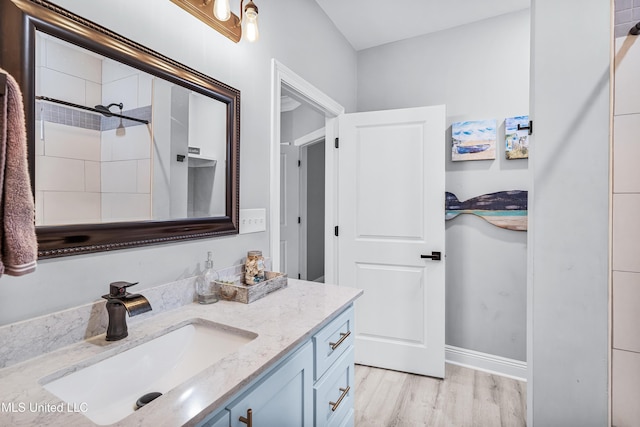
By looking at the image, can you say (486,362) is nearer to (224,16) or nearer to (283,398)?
(283,398)

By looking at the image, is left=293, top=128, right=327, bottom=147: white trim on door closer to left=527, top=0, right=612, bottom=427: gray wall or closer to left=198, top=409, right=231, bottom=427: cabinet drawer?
left=527, top=0, right=612, bottom=427: gray wall

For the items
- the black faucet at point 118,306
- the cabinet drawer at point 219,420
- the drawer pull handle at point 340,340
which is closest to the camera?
the cabinet drawer at point 219,420

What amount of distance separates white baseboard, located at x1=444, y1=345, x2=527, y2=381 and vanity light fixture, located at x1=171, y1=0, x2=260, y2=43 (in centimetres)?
250

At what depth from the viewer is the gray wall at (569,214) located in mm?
1201


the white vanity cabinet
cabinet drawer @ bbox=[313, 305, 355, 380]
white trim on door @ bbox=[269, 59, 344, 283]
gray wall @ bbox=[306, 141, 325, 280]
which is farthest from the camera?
gray wall @ bbox=[306, 141, 325, 280]

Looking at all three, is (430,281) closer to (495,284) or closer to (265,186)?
(495,284)

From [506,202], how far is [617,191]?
1.15 m

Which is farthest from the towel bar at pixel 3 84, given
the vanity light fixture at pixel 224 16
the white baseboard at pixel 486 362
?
the white baseboard at pixel 486 362

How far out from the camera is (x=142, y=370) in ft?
3.00

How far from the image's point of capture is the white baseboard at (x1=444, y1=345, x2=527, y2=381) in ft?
7.43

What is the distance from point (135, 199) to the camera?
1070 mm

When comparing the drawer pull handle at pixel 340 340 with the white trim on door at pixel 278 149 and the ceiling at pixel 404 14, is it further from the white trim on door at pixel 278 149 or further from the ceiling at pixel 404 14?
the ceiling at pixel 404 14

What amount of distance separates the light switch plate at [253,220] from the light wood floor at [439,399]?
1.25m

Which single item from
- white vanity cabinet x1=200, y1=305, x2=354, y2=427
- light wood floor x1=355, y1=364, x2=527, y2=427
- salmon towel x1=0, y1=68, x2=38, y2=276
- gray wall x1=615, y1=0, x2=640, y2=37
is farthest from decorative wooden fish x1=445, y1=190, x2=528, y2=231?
salmon towel x1=0, y1=68, x2=38, y2=276
